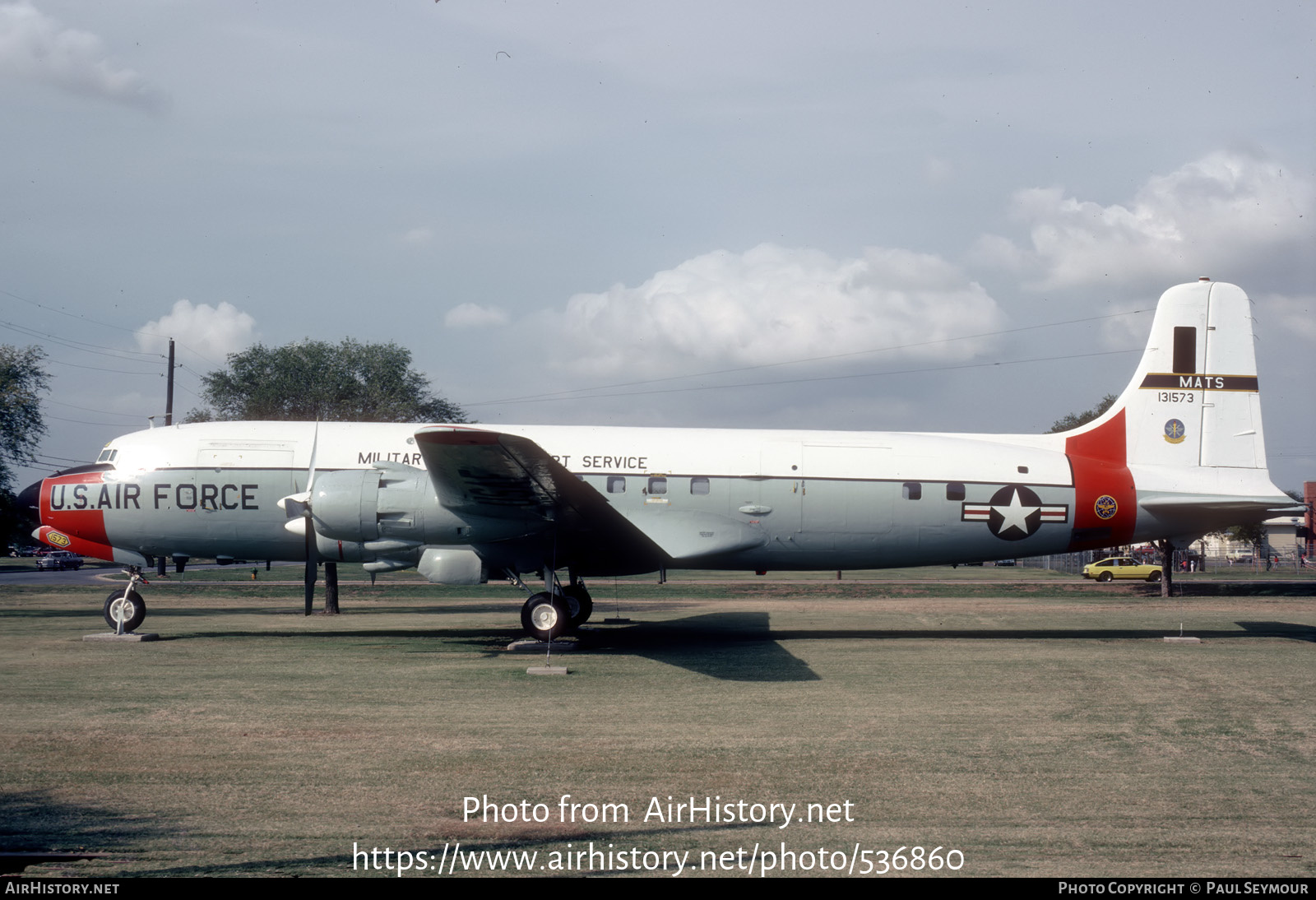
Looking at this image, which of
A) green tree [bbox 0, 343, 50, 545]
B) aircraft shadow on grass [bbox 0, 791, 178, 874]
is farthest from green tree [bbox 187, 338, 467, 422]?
aircraft shadow on grass [bbox 0, 791, 178, 874]

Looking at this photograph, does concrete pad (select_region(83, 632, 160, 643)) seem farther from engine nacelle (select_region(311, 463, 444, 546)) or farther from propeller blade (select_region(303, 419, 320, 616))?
engine nacelle (select_region(311, 463, 444, 546))

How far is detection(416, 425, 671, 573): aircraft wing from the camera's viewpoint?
1231 centimetres

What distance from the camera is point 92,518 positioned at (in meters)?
15.6

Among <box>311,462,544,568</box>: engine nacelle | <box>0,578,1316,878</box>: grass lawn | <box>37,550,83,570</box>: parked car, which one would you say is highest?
→ <box>311,462,544,568</box>: engine nacelle

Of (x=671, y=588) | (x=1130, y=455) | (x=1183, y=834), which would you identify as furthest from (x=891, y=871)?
(x=671, y=588)

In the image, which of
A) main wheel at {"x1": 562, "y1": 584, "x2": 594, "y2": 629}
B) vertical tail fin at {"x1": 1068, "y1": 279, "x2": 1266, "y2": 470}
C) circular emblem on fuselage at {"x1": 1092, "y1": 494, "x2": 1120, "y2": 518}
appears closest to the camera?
circular emblem on fuselage at {"x1": 1092, "y1": 494, "x2": 1120, "y2": 518}

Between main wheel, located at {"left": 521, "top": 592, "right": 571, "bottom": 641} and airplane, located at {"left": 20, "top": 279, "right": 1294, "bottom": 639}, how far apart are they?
3 cm

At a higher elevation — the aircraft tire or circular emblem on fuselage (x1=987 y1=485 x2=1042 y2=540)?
circular emblem on fuselage (x1=987 y1=485 x2=1042 y2=540)

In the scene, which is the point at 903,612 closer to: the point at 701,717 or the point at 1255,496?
the point at 1255,496

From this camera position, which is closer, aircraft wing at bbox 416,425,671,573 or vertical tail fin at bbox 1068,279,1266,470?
aircraft wing at bbox 416,425,671,573

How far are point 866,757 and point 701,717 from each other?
2.13m

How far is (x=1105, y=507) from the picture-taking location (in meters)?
16.1

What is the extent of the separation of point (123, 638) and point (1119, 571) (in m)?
37.8

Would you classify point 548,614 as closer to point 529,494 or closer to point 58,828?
point 529,494
